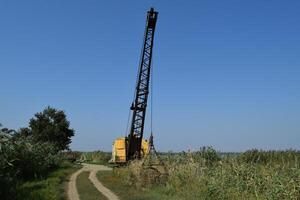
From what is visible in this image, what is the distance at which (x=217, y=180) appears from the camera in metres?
19.8

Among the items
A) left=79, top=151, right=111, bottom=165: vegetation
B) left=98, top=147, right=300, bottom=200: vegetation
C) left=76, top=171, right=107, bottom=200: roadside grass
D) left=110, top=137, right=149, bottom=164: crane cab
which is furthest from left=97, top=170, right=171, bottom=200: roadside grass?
left=79, top=151, right=111, bottom=165: vegetation

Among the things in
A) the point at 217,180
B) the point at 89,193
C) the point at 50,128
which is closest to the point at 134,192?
the point at 89,193

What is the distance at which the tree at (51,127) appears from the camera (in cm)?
8131

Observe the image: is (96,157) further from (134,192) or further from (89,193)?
(89,193)

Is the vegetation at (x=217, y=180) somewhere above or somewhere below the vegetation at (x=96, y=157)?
below

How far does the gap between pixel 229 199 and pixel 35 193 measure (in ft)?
29.8

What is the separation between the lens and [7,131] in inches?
733

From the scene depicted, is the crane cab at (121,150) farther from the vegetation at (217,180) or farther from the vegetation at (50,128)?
the vegetation at (50,128)

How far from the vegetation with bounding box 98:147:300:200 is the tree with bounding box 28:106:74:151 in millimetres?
51597

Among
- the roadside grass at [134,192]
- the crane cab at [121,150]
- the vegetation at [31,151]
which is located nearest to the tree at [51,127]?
the vegetation at [31,151]

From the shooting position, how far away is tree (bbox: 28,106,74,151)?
267 ft

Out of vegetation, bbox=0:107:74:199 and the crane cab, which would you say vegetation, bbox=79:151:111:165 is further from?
the crane cab

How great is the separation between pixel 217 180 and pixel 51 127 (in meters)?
64.3

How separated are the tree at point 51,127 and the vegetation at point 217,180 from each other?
169ft
